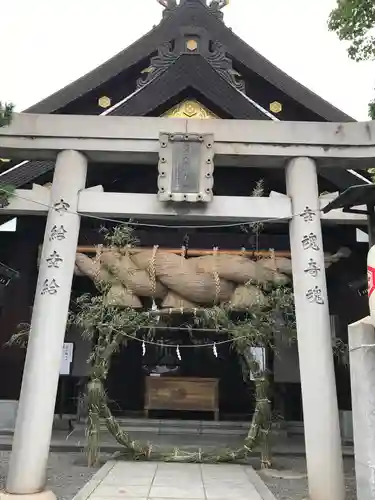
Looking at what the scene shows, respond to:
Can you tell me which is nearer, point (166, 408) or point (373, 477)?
point (373, 477)

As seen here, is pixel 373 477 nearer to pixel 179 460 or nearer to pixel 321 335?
pixel 321 335

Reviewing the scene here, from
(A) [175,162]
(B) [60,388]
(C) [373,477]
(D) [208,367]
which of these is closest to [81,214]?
(A) [175,162]

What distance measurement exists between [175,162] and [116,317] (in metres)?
2.30

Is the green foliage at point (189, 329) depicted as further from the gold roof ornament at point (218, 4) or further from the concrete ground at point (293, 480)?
the gold roof ornament at point (218, 4)

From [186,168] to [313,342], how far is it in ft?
8.45

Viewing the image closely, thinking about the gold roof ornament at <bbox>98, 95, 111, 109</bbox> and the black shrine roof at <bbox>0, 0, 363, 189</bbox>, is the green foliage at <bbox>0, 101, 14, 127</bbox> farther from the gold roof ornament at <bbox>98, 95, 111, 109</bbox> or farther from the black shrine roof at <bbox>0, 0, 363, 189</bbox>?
the gold roof ornament at <bbox>98, 95, 111, 109</bbox>

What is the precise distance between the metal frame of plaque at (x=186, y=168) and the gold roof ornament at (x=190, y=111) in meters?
3.48

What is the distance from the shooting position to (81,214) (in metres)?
6.26

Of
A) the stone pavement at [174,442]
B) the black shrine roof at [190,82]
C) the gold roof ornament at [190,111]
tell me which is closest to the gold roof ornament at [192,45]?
the black shrine roof at [190,82]

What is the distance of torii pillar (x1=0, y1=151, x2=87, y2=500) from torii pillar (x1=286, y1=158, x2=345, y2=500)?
2.71 metres

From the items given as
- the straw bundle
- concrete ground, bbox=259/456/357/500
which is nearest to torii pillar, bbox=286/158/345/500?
concrete ground, bbox=259/456/357/500

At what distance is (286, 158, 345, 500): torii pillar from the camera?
5.38 metres

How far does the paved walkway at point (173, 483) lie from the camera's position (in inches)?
216

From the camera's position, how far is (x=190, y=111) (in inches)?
379
